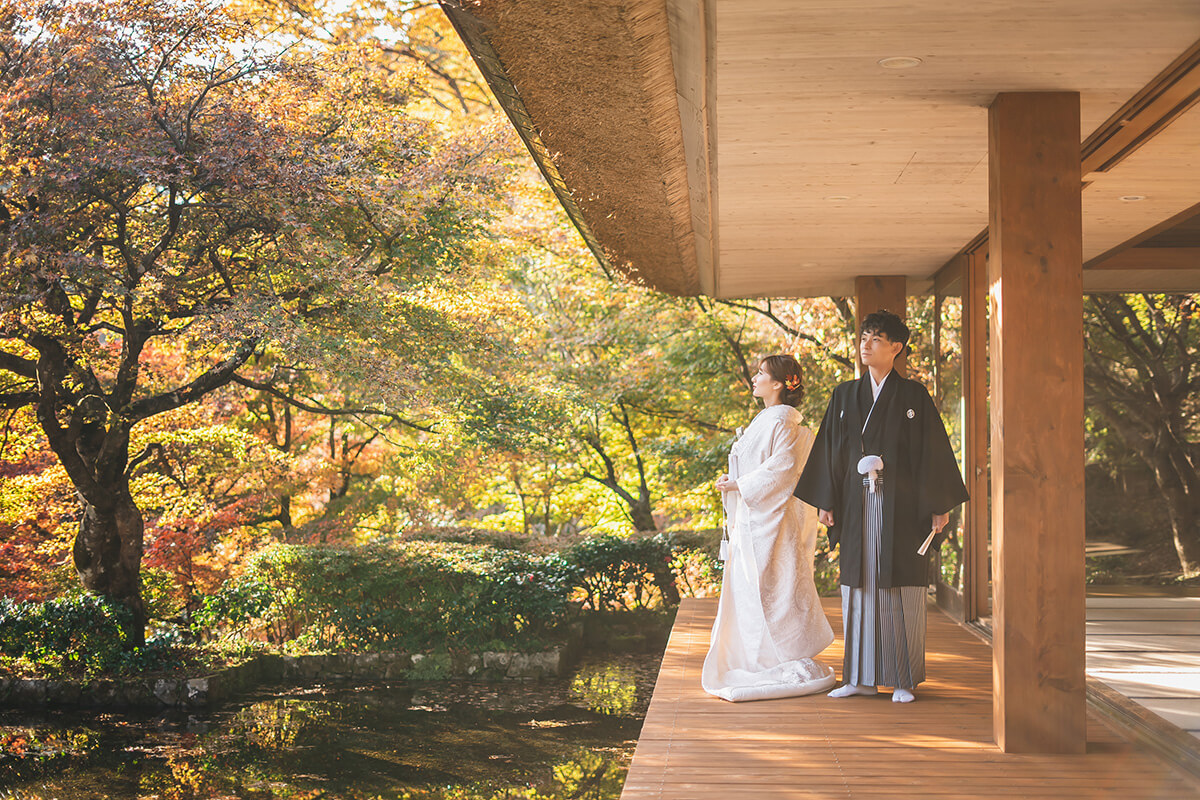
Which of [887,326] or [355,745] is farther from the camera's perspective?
[355,745]

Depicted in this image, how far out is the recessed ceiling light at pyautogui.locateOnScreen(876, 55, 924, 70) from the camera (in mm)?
2977

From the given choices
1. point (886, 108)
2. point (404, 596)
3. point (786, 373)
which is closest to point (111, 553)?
point (404, 596)

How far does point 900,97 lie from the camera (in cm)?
334

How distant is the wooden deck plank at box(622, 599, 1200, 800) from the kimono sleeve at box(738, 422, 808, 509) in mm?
839

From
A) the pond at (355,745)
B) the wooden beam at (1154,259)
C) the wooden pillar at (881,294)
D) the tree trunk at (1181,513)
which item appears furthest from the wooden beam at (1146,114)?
the tree trunk at (1181,513)

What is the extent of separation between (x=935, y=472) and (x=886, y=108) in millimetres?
1426

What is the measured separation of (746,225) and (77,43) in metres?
5.28

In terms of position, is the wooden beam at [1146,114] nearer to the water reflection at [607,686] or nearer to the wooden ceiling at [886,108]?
the wooden ceiling at [886,108]

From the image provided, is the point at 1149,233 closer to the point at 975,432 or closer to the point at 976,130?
the point at 975,432

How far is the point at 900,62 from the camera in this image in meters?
3.02

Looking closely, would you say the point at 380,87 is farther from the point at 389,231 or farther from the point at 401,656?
the point at 401,656

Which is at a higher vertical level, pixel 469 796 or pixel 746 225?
pixel 746 225

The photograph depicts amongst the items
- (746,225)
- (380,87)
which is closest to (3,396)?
(380,87)

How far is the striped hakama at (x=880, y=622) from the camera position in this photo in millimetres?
4043
